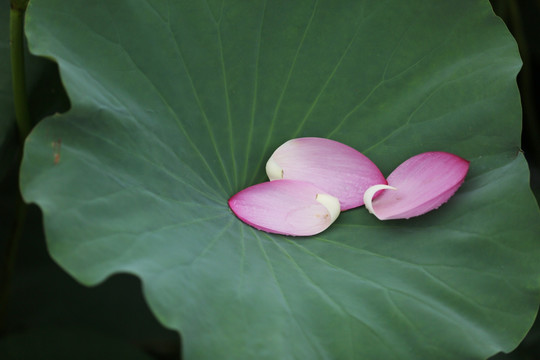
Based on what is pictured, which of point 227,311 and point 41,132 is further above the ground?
point 41,132

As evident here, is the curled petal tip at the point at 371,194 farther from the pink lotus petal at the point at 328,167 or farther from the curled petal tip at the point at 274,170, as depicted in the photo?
the curled petal tip at the point at 274,170

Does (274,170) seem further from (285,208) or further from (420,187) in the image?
(420,187)

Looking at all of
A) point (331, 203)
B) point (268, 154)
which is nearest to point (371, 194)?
point (331, 203)

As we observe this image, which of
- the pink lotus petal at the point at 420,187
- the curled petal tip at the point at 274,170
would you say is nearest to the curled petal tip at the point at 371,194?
the pink lotus petal at the point at 420,187

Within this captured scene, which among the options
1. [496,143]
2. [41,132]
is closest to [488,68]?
[496,143]

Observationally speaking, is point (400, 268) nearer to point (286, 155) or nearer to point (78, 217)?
point (286, 155)

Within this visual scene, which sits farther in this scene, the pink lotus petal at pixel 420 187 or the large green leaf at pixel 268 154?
the pink lotus petal at pixel 420 187
